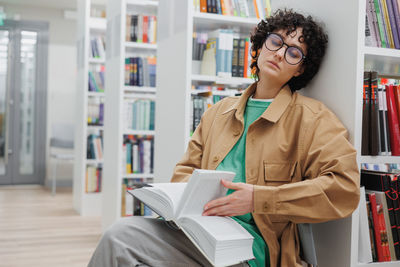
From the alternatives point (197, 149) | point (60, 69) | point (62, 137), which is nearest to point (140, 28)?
point (197, 149)

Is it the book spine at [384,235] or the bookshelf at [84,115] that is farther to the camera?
the bookshelf at [84,115]

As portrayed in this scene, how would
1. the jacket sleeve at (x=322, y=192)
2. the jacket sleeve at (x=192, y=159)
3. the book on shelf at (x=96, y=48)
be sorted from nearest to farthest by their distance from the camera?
the jacket sleeve at (x=322, y=192) < the jacket sleeve at (x=192, y=159) < the book on shelf at (x=96, y=48)

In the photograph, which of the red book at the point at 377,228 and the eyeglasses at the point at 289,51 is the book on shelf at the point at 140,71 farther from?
the red book at the point at 377,228

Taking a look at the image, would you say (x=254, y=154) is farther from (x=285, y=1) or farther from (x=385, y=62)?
(x=285, y=1)

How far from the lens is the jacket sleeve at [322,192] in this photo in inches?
54.1

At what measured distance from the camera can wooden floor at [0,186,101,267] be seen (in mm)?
3297

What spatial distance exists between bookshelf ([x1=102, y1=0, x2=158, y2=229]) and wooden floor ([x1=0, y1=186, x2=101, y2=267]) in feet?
1.19

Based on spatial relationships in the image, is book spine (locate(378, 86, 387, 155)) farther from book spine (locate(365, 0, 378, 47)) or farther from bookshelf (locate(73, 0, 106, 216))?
bookshelf (locate(73, 0, 106, 216))

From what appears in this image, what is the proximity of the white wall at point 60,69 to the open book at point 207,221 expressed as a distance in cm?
604

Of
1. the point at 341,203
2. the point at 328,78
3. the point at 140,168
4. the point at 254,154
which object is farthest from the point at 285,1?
the point at 140,168

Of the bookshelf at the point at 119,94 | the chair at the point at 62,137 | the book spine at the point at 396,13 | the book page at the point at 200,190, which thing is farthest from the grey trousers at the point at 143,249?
the chair at the point at 62,137

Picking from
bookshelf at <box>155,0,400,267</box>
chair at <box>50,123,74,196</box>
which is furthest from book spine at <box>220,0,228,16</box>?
chair at <box>50,123,74,196</box>

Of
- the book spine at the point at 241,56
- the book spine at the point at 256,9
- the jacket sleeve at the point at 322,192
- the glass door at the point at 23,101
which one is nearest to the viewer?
the jacket sleeve at the point at 322,192

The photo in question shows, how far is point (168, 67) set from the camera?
294 centimetres
